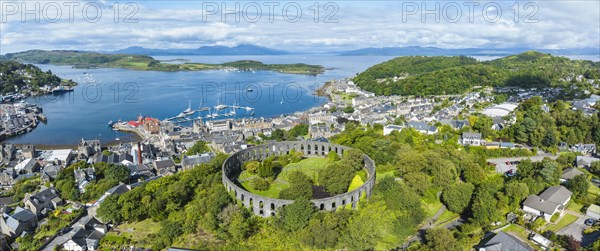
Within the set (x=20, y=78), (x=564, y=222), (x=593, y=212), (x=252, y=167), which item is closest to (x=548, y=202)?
(x=564, y=222)

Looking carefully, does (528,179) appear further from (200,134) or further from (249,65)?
(249,65)

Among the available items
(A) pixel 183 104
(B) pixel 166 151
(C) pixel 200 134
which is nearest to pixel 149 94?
(A) pixel 183 104

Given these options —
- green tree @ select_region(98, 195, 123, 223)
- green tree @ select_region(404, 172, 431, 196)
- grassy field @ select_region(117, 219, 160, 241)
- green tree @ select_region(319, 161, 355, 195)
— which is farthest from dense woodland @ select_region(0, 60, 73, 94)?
green tree @ select_region(404, 172, 431, 196)

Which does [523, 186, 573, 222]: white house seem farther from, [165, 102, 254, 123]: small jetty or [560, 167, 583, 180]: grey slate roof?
[165, 102, 254, 123]: small jetty

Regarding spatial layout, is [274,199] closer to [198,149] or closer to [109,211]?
[109,211]

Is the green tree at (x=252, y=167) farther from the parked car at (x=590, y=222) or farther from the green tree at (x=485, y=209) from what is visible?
the parked car at (x=590, y=222)

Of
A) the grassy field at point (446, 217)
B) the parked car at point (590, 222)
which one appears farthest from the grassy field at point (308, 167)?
the parked car at point (590, 222)
